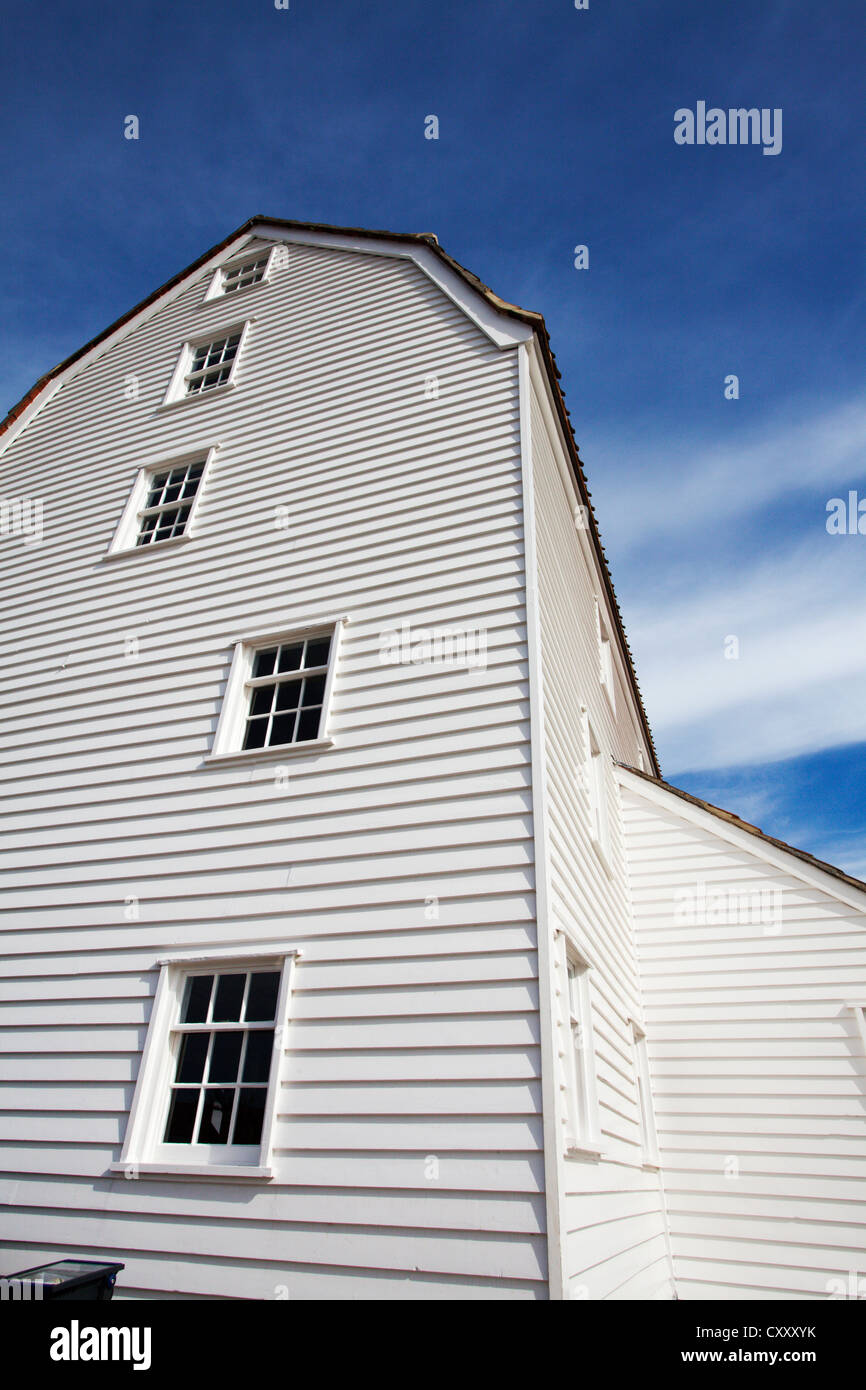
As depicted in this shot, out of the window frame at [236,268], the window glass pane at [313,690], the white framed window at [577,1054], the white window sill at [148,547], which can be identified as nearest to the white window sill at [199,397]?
the window frame at [236,268]

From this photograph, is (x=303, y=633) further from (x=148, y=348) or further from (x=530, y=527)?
(x=148, y=348)

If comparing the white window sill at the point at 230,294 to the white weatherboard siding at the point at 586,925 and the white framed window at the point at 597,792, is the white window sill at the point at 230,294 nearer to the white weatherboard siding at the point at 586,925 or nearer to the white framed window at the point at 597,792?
the white weatherboard siding at the point at 586,925

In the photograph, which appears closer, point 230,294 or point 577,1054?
point 577,1054

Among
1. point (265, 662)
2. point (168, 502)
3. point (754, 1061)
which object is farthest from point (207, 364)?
point (754, 1061)

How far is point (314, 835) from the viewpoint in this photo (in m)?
5.89

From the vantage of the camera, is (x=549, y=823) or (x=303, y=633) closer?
(x=549, y=823)

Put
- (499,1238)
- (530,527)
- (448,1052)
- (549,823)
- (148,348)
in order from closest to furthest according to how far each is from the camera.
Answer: (499,1238), (448,1052), (549,823), (530,527), (148,348)

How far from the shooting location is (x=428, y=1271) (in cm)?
417

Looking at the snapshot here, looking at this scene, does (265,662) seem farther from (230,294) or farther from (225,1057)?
(230,294)

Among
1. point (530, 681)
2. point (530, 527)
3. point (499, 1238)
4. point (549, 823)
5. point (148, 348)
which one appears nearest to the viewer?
point (499, 1238)

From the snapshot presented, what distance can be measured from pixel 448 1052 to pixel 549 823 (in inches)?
64.8

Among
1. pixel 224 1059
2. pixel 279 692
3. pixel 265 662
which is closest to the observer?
pixel 224 1059

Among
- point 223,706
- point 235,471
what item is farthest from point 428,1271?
point 235,471

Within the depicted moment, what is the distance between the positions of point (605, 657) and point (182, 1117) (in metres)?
8.96
